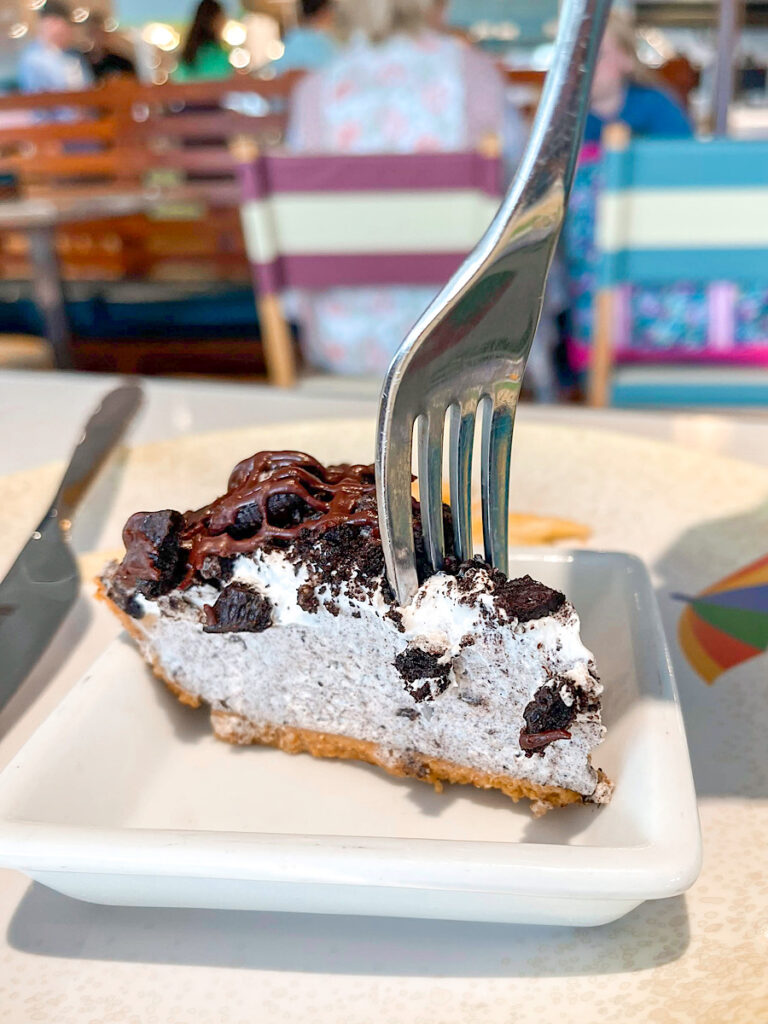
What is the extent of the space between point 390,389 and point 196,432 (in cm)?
67

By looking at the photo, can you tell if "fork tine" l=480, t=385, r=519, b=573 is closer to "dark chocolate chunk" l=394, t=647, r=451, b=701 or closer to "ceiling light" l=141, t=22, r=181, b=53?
"dark chocolate chunk" l=394, t=647, r=451, b=701

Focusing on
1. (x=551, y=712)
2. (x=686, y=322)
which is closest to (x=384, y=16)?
(x=686, y=322)

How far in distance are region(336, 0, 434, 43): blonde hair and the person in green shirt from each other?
2694 millimetres

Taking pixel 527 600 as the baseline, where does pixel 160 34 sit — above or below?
below

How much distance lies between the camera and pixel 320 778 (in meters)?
0.54

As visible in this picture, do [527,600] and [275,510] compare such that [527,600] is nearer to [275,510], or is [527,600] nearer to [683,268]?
[275,510]

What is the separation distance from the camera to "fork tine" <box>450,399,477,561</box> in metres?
0.47

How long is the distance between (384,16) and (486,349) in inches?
71.4

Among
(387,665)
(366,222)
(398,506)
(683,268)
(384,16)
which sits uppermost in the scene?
(384,16)

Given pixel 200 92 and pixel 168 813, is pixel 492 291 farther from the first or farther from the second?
pixel 200 92

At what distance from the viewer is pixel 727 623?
0.65 metres

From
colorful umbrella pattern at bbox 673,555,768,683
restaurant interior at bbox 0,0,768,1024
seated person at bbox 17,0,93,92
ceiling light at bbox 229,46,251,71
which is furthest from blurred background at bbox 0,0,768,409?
ceiling light at bbox 229,46,251,71

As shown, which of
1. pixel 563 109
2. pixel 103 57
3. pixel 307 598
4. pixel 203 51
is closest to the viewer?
pixel 563 109

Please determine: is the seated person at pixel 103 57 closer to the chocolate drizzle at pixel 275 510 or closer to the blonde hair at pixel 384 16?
the blonde hair at pixel 384 16
